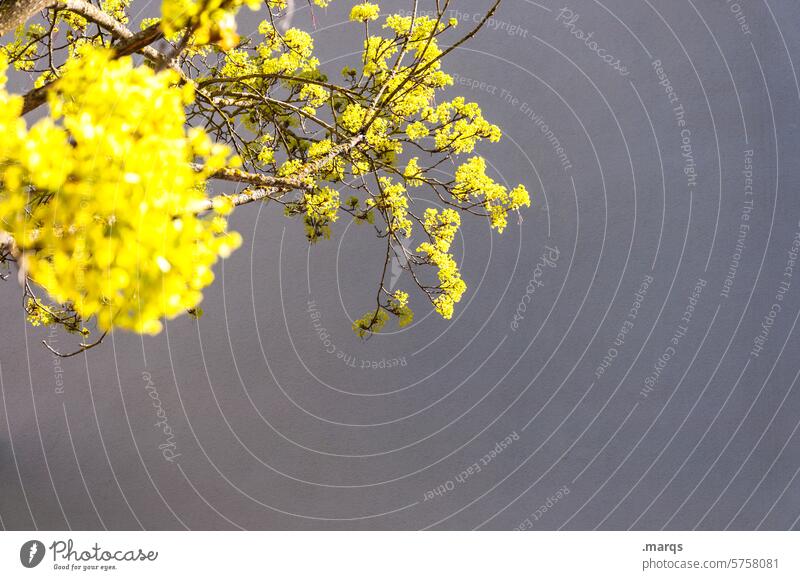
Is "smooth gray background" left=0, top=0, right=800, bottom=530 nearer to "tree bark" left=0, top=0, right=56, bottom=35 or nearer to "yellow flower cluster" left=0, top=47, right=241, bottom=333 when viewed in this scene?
"tree bark" left=0, top=0, right=56, bottom=35

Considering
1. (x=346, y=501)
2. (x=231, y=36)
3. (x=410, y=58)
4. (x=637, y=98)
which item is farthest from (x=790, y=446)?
(x=231, y=36)

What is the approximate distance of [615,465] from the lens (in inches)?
154

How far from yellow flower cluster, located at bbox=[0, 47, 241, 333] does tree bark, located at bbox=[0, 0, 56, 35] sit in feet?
1.45

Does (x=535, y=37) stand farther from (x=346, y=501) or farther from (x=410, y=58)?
(x=346, y=501)

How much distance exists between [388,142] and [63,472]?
3.47 m

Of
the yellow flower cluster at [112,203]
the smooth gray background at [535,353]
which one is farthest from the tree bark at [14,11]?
the smooth gray background at [535,353]

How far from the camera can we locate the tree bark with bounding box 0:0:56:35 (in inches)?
48.9

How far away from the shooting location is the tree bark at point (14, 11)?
124 cm
